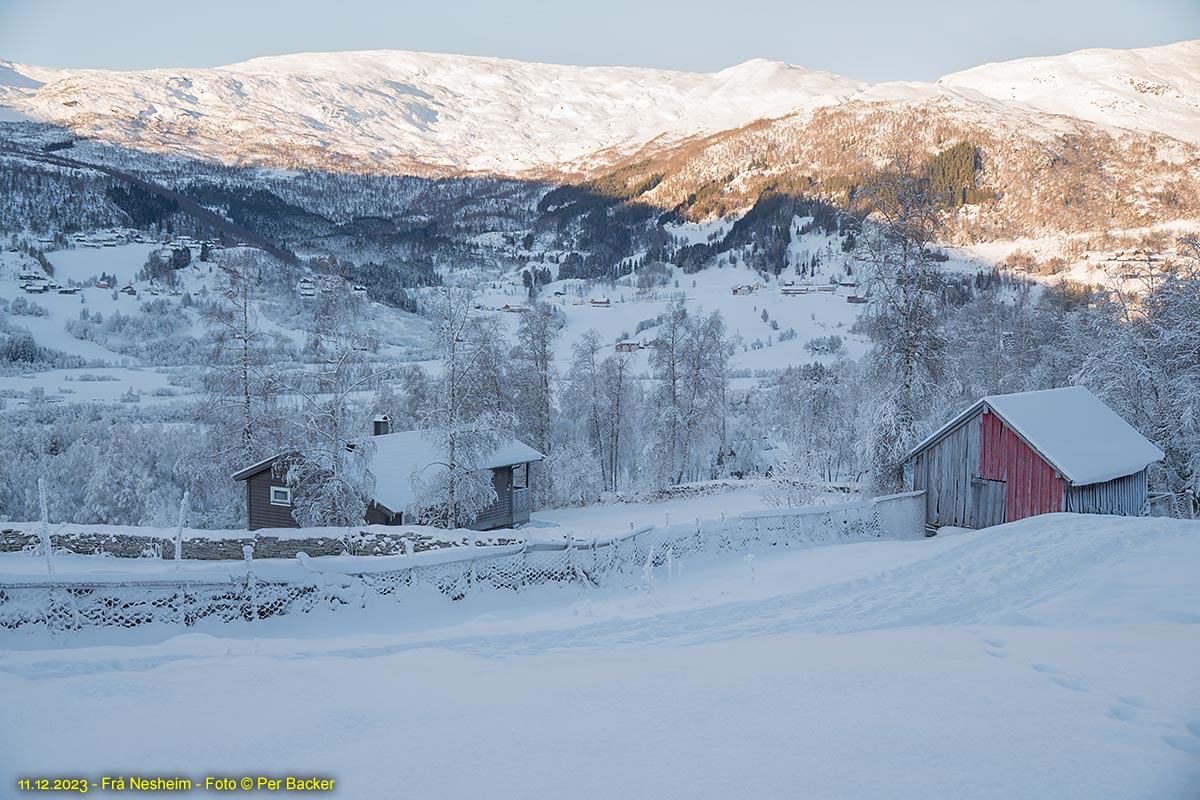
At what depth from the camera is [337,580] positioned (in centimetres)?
1039

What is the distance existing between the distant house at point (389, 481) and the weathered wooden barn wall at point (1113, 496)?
14380 mm

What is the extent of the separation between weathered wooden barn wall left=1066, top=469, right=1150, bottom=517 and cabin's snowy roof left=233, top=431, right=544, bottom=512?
14373mm

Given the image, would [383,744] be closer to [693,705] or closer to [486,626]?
[693,705]

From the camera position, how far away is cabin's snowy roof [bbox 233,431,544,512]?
20453 mm

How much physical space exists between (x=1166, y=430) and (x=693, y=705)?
25376 mm

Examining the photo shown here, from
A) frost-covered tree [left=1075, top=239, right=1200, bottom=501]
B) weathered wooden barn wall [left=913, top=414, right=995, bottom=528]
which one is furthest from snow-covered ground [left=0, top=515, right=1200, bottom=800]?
frost-covered tree [left=1075, top=239, right=1200, bottom=501]

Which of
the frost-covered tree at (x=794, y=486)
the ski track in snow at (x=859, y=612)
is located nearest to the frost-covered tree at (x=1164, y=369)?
Answer: the frost-covered tree at (x=794, y=486)

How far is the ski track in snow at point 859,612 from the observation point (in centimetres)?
776

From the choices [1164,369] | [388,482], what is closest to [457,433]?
[388,482]

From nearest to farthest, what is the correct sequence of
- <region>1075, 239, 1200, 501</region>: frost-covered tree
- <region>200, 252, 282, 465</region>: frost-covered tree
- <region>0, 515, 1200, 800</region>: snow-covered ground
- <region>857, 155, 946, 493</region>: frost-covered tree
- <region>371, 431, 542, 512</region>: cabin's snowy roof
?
<region>0, 515, 1200, 800</region>: snow-covered ground, <region>857, 155, 946, 493</region>: frost-covered tree, <region>200, 252, 282, 465</region>: frost-covered tree, <region>371, 431, 542, 512</region>: cabin's snowy roof, <region>1075, 239, 1200, 501</region>: frost-covered tree

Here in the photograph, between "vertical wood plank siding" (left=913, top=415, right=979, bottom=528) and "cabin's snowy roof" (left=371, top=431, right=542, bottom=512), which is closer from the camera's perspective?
"vertical wood plank siding" (left=913, top=415, right=979, bottom=528)

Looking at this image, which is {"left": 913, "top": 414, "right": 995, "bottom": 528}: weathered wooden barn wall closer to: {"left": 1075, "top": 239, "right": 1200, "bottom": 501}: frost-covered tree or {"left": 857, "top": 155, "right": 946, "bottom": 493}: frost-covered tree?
{"left": 857, "top": 155, "right": 946, "bottom": 493}: frost-covered tree

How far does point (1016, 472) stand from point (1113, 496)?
9.79 ft

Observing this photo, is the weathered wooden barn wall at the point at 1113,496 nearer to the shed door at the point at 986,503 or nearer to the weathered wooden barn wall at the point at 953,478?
the shed door at the point at 986,503
